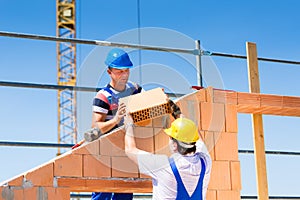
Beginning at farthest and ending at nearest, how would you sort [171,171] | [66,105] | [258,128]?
[66,105] → [258,128] → [171,171]

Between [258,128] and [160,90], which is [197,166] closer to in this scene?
[160,90]

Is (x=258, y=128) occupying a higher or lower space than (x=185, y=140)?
higher

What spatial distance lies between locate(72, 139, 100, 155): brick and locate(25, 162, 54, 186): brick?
241 mm

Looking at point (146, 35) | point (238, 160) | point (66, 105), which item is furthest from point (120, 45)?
point (66, 105)

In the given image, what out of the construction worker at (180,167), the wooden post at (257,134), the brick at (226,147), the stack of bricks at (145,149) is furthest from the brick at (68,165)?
the wooden post at (257,134)

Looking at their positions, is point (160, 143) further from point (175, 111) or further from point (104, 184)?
point (104, 184)

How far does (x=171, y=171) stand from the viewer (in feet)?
13.7

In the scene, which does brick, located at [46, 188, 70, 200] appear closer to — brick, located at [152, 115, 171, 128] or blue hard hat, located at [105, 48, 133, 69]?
brick, located at [152, 115, 171, 128]

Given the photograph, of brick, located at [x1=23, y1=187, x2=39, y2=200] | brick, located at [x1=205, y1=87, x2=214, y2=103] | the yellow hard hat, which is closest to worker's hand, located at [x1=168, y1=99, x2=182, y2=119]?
the yellow hard hat

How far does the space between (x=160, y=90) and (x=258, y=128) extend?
1774 mm

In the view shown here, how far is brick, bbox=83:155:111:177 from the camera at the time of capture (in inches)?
183

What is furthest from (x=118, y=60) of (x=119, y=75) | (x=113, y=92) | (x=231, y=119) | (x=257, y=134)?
(x=257, y=134)

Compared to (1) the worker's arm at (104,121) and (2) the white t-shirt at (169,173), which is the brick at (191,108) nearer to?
(1) the worker's arm at (104,121)

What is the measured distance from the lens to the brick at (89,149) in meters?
4.63
